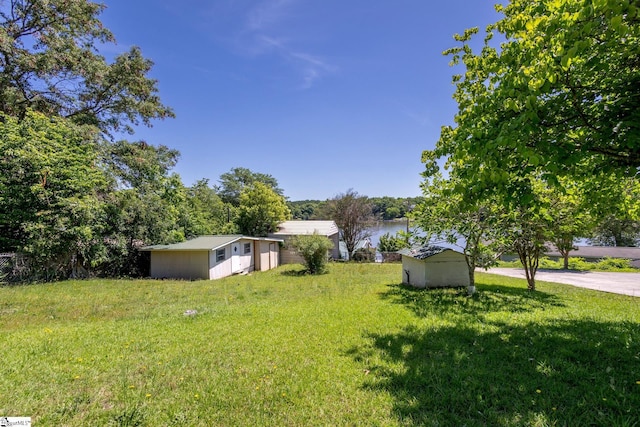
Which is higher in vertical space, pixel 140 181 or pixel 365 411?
pixel 140 181

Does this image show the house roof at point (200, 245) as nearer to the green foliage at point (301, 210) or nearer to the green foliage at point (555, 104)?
the green foliage at point (555, 104)

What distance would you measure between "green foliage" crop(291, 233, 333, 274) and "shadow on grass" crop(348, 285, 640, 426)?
1104cm

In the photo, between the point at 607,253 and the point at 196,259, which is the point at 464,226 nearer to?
the point at 196,259

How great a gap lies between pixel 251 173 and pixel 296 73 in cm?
4154

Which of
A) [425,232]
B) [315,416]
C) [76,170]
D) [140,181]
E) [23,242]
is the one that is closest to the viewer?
[315,416]

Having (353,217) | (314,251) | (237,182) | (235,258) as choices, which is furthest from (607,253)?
(237,182)

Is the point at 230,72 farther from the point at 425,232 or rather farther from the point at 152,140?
the point at 152,140

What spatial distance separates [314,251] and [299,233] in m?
8.39

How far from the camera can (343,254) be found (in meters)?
28.1

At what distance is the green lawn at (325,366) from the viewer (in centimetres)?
269

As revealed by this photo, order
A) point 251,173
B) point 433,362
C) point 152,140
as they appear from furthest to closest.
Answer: point 251,173
point 152,140
point 433,362

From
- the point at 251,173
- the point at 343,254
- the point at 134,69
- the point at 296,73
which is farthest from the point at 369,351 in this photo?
the point at 251,173

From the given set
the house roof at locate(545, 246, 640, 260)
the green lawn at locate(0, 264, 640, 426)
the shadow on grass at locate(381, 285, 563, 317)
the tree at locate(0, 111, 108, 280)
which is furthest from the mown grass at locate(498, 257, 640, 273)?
the tree at locate(0, 111, 108, 280)

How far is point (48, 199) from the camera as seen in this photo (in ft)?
39.4
